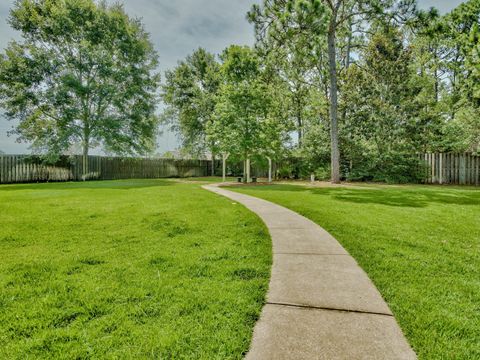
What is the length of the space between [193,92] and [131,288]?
2505 cm

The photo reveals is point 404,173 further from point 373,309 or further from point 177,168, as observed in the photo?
point 177,168

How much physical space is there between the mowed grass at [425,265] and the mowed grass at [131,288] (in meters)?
1.07

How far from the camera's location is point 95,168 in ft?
63.8

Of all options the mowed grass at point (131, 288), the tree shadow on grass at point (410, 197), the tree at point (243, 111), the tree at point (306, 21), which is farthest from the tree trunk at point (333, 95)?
the mowed grass at point (131, 288)

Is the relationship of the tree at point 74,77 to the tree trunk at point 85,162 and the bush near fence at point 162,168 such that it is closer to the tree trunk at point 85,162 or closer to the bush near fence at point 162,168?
the tree trunk at point 85,162

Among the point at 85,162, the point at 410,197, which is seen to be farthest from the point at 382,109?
the point at 85,162

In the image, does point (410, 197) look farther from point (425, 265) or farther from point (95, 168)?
point (95, 168)

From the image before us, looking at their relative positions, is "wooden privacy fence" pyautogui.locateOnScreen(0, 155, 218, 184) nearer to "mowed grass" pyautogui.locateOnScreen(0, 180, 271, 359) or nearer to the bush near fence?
the bush near fence

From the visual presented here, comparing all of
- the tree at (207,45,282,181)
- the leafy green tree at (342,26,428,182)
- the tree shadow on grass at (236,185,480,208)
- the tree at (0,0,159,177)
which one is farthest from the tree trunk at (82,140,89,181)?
the leafy green tree at (342,26,428,182)

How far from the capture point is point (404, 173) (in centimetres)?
1491

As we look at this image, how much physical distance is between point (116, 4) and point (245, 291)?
23.9 meters

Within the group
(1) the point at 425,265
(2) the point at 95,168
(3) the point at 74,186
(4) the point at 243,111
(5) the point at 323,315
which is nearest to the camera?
(5) the point at 323,315

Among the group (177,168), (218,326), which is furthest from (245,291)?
(177,168)

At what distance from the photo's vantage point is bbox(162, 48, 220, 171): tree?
25.5m
